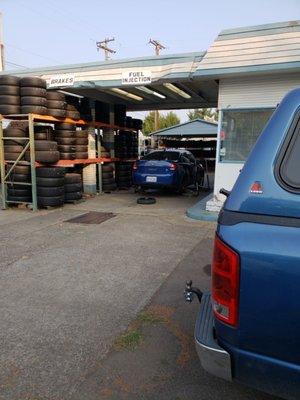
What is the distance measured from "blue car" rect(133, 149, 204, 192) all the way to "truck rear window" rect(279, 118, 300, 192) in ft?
31.0

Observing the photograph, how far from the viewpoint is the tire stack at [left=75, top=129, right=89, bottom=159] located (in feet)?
35.3

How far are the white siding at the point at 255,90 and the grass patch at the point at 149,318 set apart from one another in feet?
18.4

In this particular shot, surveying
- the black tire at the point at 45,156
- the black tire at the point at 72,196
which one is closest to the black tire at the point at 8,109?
the black tire at the point at 45,156

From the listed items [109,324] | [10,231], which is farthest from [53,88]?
[109,324]

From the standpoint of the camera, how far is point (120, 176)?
45.5 ft

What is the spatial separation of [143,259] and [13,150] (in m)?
5.62

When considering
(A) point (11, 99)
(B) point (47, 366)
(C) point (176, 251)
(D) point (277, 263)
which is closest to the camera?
(D) point (277, 263)

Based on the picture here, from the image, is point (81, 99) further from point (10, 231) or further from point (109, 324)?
point (109, 324)

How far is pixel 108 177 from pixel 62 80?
437 centimetres

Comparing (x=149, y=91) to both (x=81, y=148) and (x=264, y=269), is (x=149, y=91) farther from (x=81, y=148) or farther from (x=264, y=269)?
(x=264, y=269)

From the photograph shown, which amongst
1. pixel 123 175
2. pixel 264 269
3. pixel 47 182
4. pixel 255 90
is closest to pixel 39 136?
pixel 47 182

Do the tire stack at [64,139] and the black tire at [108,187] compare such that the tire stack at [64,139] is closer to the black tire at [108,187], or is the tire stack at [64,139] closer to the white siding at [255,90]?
the black tire at [108,187]

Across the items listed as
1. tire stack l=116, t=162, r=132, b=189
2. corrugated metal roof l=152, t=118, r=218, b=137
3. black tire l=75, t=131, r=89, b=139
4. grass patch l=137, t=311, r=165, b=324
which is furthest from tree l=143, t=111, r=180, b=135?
grass patch l=137, t=311, r=165, b=324

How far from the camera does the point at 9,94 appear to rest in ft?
28.9
